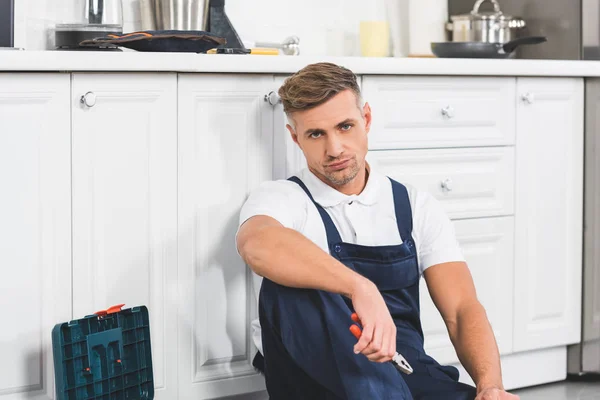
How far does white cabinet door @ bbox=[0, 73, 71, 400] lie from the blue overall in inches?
17.9

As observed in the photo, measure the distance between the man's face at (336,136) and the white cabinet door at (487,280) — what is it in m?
0.58

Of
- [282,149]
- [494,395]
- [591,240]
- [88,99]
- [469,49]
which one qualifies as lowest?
[494,395]

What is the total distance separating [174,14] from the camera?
2.50 meters

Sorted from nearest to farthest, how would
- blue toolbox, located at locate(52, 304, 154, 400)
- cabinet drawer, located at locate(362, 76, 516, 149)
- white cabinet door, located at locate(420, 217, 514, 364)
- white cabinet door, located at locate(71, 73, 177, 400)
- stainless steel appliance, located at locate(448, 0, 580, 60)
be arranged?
blue toolbox, located at locate(52, 304, 154, 400)
white cabinet door, located at locate(71, 73, 177, 400)
cabinet drawer, located at locate(362, 76, 516, 149)
white cabinet door, located at locate(420, 217, 514, 364)
stainless steel appliance, located at locate(448, 0, 580, 60)

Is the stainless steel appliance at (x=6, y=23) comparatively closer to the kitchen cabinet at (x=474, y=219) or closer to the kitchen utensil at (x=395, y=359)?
the kitchen cabinet at (x=474, y=219)

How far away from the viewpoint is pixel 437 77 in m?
2.36

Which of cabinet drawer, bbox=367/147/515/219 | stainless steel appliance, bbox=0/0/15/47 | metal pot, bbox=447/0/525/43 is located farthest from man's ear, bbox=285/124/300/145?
metal pot, bbox=447/0/525/43

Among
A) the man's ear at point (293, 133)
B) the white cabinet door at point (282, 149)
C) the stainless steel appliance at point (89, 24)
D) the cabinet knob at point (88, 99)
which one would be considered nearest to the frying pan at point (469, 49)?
the white cabinet door at point (282, 149)

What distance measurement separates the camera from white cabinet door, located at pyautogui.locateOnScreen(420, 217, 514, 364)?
2420mm

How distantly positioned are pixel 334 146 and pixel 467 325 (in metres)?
0.45

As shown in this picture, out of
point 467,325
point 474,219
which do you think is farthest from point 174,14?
point 467,325

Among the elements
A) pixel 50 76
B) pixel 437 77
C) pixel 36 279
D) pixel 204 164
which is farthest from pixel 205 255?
pixel 437 77

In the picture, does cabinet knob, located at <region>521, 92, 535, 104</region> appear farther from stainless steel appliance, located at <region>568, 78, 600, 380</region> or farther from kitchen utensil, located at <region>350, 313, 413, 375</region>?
kitchen utensil, located at <region>350, 313, 413, 375</region>

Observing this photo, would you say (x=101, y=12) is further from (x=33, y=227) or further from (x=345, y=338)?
(x=345, y=338)
